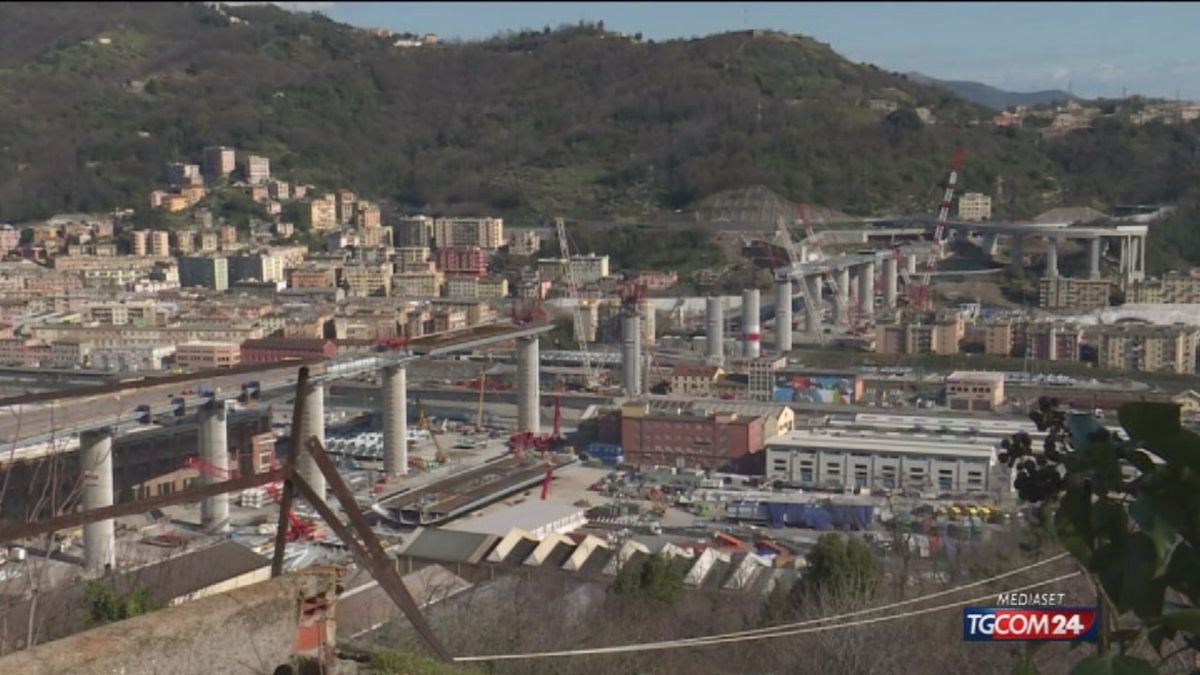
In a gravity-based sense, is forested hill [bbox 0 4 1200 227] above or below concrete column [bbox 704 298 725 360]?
above

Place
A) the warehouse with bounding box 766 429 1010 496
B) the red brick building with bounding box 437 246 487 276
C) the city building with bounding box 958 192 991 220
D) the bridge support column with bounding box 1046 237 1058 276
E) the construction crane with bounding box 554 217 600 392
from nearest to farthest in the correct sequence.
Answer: the warehouse with bounding box 766 429 1010 496
the construction crane with bounding box 554 217 600 392
the bridge support column with bounding box 1046 237 1058 276
the red brick building with bounding box 437 246 487 276
the city building with bounding box 958 192 991 220

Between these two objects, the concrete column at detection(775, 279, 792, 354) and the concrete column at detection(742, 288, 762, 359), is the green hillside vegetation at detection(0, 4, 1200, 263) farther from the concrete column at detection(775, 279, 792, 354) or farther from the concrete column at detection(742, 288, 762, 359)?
the concrete column at detection(742, 288, 762, 359)

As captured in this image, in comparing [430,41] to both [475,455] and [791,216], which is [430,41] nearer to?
[791,216]

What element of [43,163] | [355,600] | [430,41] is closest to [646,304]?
[355,600]

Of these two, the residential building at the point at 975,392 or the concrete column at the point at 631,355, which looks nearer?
the residential building at the point at 975,392

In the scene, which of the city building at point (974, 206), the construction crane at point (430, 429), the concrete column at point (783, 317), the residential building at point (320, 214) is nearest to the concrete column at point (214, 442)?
the construction crane at point (430, 429)

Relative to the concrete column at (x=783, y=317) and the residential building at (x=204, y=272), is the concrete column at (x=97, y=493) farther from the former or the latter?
the residential building at (x=204, y=272)

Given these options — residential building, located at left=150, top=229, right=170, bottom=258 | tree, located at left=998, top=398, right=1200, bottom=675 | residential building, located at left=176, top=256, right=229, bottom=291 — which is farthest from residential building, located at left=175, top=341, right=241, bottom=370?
tree, located at left=998, top=398, right=1200, bottom=675
